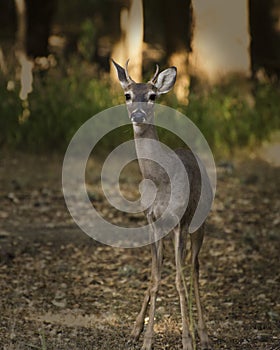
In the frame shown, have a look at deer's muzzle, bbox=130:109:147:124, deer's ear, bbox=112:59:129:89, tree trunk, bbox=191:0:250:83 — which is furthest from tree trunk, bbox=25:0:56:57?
deer's muzzle, bbox=130:109:147:124

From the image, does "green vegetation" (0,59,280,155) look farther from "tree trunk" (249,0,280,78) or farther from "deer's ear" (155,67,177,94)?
"tree trunk" (249,0,280,78)

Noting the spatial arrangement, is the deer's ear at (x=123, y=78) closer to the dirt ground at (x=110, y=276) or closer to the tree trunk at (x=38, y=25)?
the dirt ground at (x=110, y=276)

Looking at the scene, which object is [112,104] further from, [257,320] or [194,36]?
[257,320]

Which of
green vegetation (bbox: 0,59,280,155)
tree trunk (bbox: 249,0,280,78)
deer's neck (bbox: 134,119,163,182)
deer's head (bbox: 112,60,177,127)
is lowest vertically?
deer's neck (bbox: 134,119,163,182)

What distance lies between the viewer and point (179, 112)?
1173 cm

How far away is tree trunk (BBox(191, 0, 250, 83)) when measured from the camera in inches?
548

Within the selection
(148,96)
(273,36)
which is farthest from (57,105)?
(273,36)

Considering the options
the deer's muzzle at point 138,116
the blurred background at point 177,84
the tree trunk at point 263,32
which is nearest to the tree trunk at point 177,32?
the blurred background at point 177,84

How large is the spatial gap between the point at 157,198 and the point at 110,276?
87.1 inches

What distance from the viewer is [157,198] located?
6168 mm

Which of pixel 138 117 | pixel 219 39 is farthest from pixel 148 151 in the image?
pixel 219 39

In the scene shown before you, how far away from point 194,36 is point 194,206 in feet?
26.4

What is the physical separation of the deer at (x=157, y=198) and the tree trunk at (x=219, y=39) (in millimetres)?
7643

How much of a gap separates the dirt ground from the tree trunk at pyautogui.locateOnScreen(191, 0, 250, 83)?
10.1 ft
